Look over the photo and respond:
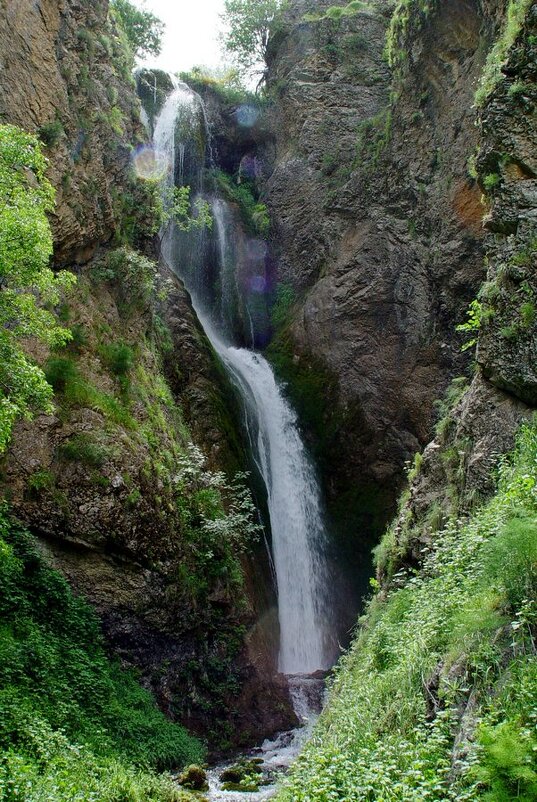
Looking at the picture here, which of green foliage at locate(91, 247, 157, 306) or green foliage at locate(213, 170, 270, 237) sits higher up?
green foliage at locate(213, 170, 270, 237)

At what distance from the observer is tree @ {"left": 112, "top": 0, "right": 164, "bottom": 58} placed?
32250 mm

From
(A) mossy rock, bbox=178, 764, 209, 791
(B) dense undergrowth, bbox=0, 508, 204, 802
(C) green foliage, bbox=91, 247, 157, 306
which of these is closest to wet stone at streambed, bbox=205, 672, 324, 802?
(A) mossy rock, bbox=178, 764, 209, 791

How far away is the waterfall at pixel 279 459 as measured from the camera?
17.7 metres

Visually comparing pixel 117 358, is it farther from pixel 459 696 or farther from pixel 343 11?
pixel 343 11

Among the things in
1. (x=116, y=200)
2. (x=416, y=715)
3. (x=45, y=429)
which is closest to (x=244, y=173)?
(x=116, y=200)

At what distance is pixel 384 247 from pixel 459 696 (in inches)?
713

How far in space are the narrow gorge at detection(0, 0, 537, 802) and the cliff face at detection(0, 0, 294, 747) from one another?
2.8 inches

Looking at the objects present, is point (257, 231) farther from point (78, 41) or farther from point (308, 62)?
point (78, 41)

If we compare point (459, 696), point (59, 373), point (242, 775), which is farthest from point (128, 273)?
point (459, 696)

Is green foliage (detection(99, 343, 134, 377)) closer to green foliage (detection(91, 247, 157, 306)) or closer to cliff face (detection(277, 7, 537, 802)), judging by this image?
green foliage (detection(91, 247, 157, 306))

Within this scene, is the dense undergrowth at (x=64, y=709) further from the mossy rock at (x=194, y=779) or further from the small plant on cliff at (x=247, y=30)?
the small plant on cliff at (x=247, y=30)

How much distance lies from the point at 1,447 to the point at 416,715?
5372 mm

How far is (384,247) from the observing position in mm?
21438

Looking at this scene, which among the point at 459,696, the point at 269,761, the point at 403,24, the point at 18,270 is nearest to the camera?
the point at 459,696
